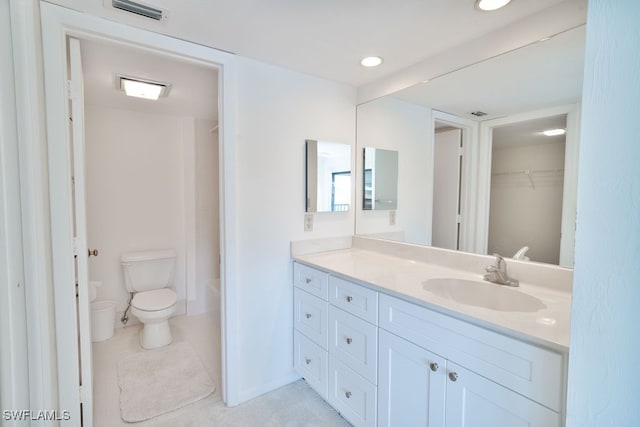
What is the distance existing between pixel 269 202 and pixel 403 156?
107cm

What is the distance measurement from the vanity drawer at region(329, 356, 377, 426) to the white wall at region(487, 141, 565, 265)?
40.0 inches

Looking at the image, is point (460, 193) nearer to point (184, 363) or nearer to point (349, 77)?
point (349, 77)

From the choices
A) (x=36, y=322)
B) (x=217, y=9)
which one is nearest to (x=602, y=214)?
(x=217, y=9)

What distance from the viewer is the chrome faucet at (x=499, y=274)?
1.50 m

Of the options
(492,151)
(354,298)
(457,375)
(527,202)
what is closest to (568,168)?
(527,202)

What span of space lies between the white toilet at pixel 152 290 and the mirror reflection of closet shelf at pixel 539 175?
2.77 meters

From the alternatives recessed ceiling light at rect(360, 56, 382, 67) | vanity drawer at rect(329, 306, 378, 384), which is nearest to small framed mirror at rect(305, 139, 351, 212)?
recessed ceiling light at rect(360, 56, 382, 67)

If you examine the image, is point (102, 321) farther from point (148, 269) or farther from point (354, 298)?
point (354, 298)

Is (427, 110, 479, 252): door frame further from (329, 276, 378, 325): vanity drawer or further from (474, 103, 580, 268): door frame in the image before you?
(329, 276, 378, 325): vanity drawer

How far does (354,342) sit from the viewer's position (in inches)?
64.7

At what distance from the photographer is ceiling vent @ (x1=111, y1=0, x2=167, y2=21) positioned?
1.36m

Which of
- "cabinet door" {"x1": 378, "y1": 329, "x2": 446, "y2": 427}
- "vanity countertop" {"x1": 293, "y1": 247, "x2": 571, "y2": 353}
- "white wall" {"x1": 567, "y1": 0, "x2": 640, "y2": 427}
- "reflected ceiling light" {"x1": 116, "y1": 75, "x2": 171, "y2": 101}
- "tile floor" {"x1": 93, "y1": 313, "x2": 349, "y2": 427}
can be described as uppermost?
"reflected ceiling light" {"x1": 116, "y1": 75, "x2": 171, "y2": 101}

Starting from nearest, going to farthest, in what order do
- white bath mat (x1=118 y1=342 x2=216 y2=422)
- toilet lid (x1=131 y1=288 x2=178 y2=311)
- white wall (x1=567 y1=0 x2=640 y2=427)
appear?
1. white wall (x1=567 y1=0 x2=640 y2=427)
2. white bath mat (x1=118 y1=342 x2=216 y2=422)
3. toilet lid (x1=131 y1=288 x2=178 y2=311)

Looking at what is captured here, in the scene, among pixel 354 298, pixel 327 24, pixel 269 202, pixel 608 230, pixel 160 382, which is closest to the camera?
pixel 608 230
